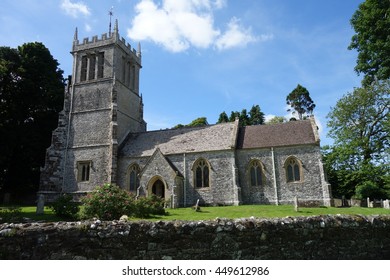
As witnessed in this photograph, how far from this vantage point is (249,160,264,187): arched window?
27.8 metres

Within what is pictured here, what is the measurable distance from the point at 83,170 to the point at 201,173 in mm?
13059

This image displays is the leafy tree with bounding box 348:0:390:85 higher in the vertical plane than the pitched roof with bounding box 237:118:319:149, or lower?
higher

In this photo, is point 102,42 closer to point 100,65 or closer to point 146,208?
point 100,65

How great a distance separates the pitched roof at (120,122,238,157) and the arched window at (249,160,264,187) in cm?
263

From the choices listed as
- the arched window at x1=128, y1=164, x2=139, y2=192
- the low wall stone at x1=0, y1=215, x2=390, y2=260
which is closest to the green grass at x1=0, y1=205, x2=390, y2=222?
the low wall stone at x1=0, y1=215, x2=390, y2=260

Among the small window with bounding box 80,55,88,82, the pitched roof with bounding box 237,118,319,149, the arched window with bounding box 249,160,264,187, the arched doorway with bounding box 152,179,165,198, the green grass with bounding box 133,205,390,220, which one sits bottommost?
the green grass with bounding box 133,205,390,220

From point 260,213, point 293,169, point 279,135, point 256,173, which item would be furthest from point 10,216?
point 279,135

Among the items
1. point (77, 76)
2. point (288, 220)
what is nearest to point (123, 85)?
point (77, 76)

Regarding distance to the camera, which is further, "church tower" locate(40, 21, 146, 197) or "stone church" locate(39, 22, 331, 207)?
"church tower" locate(40, 21, 146, 197)

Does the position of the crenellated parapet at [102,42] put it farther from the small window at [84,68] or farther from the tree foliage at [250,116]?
the tree foliage at [250,116]

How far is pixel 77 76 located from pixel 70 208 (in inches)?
890

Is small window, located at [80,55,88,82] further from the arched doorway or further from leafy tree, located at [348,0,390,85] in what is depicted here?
leafy tree, located at [348,0,390,85]

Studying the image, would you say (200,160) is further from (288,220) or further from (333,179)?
(288,220)

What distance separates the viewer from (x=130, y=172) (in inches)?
1228
